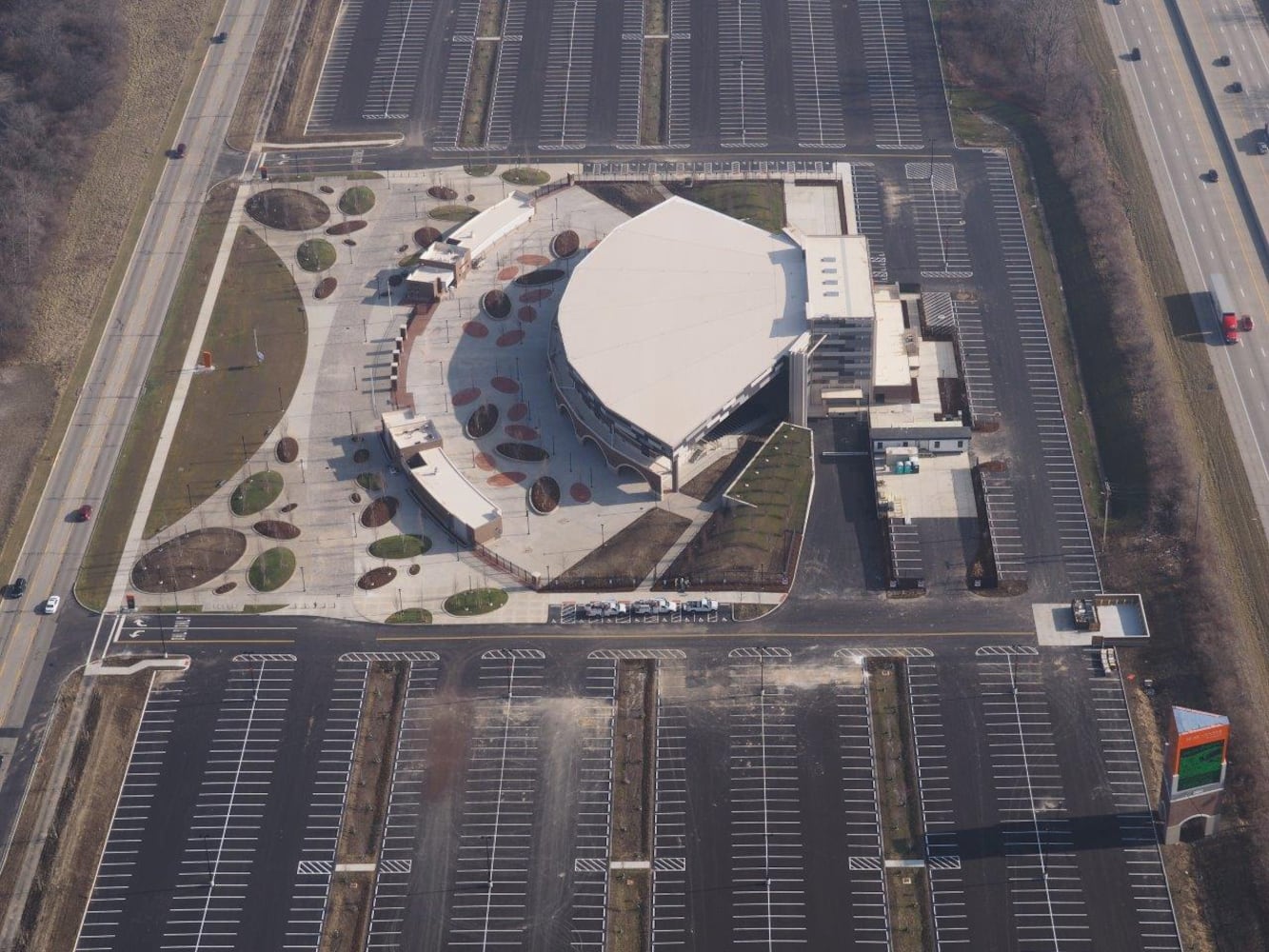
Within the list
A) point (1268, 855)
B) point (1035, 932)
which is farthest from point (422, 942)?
point (1268, 855)

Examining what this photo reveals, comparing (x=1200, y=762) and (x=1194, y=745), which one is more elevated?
(x=1194, y=745)

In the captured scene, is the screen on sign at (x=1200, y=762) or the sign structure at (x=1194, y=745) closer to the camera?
the sign structure at (x=1194, y=745)

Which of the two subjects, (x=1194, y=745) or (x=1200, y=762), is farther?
(x=1200, y=762)

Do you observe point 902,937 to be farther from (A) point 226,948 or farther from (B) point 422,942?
(A) point 226,948

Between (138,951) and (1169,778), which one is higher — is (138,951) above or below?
below

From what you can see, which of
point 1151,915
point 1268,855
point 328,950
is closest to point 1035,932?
point 1151,915

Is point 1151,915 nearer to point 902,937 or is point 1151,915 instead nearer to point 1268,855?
point 1268,855

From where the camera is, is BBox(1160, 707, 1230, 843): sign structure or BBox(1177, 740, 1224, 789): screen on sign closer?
BBox(1160, 707, 1230, 843): sign structure
